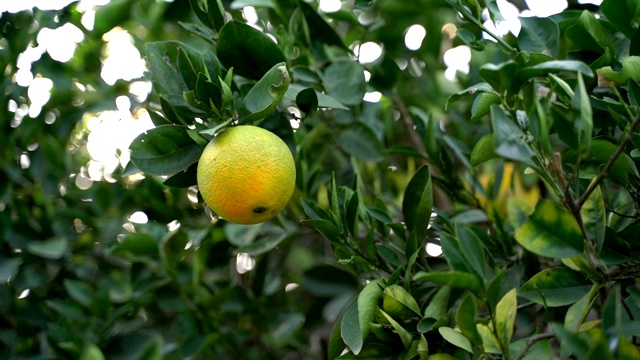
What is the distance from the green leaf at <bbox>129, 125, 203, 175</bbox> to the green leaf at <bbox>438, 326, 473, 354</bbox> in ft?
1.46

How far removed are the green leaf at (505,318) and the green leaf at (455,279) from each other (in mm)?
78

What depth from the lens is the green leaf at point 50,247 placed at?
1.63 meters

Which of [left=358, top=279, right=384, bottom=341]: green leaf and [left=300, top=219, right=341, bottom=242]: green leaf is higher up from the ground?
[left=300, top=219, right=341, bottom=242]: green leaf

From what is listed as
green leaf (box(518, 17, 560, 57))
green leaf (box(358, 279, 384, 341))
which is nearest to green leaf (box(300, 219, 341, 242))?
green leaf (box(358, 279, 384, 341))

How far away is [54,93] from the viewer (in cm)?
192

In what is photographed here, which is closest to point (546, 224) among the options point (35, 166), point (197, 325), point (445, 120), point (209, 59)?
point (209, 59)

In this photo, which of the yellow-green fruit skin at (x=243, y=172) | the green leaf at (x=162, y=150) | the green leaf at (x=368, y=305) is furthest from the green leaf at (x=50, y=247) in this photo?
the green leaf at (x=368, y=305)

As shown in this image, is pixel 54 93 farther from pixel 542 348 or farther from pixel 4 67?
pixel 542 348

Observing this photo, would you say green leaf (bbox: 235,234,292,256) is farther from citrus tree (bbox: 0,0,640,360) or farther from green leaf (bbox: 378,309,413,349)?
green leaf (bbox: 378,309,413,349)

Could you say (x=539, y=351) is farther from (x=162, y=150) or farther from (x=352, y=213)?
(x=162, y=150)

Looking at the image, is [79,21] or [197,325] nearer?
[197,325]

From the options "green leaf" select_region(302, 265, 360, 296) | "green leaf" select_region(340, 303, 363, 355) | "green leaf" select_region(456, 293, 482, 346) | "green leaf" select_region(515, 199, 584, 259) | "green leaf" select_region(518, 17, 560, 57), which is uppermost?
"green leaf" select_region(518, 17, 560, 57)

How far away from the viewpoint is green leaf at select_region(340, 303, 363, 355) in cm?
100

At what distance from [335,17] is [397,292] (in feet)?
2.35
